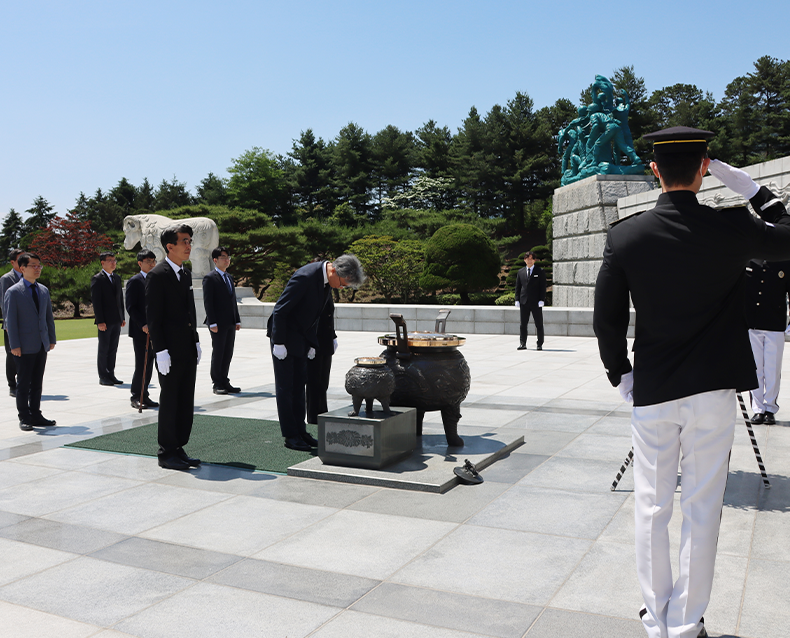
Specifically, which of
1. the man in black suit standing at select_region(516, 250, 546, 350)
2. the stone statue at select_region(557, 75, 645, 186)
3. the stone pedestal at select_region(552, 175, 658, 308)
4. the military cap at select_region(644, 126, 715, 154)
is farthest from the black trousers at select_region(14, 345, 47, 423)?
the stone statue at select_region(557, 75, 645, 186)

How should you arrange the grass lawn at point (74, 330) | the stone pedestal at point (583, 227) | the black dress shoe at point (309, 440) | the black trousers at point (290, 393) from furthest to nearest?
1. the stone pedestal at point (583, 227)
2. the grass lawn at point (74, 330)
3. the black dress shoe at point (309, 440)
4. the black trousers at point (290, 393)

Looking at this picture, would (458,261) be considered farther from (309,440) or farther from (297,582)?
(297,582)

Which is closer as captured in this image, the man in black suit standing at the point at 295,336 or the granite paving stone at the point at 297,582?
the granite paving stone at the point at 297,582

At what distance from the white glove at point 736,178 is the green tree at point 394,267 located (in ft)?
81.4

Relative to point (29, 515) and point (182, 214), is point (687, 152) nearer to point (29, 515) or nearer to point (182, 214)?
point (29, 515)

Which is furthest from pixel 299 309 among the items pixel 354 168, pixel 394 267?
pixel 354 168

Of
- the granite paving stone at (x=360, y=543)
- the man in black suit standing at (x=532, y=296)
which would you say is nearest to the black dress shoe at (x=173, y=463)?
the granite paving stone at (x=360, y=543)

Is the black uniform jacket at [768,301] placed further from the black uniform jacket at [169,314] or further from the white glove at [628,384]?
the black uniform jacket at [169,314]

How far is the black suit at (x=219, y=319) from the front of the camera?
9.41m

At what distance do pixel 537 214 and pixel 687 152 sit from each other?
132 feet

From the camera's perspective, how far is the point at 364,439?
523 centimetres

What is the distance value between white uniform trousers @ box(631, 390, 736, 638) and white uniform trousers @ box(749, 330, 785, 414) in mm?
4686

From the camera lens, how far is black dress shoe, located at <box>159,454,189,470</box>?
5520 mm

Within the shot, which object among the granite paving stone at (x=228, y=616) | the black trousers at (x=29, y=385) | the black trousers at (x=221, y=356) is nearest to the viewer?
the granite paving stone at (x=228, y=616)
